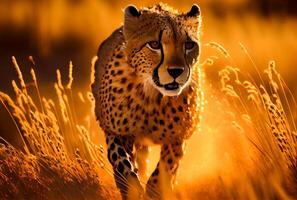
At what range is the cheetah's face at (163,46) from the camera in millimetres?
6414

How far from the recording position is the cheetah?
6.59m

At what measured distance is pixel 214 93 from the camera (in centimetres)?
734

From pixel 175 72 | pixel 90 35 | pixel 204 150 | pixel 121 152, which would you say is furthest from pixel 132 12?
pixel 90 35

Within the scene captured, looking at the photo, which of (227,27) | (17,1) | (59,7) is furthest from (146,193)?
(17,1)

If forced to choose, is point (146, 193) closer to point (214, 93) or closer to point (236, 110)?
point (236, 110)

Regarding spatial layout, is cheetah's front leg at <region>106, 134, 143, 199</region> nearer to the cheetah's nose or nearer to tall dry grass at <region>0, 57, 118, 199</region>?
tall dry grass at <region>0, 57, 118, 199</region>

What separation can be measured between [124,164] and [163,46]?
2.57 ft

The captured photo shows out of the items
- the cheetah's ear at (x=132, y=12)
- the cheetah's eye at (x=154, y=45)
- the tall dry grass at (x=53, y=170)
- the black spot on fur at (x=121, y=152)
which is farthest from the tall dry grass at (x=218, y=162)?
the cheetah's ear at (x=132, y=12)

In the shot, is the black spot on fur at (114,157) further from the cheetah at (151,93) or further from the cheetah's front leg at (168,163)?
the cheetah's front leg at (168,163)

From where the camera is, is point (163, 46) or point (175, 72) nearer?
point (175, 72)

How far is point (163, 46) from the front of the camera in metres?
6.57

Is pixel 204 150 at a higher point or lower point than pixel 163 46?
lower

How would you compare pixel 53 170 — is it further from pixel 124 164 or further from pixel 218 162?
pixel 218 162

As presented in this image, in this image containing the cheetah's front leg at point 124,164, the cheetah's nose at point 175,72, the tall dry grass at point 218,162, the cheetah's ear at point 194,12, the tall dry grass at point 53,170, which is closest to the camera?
the tall dry grass at point 218,162
